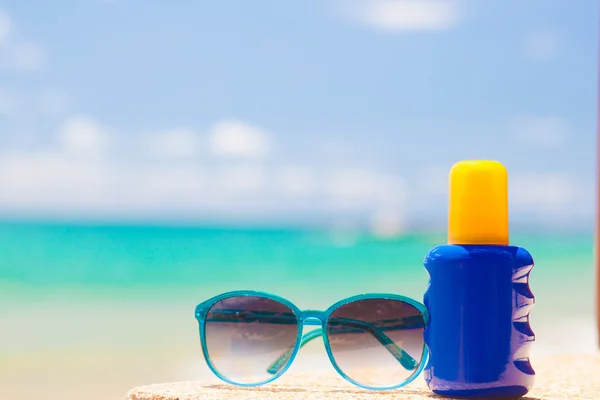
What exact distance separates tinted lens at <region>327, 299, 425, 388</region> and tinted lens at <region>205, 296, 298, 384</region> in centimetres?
7

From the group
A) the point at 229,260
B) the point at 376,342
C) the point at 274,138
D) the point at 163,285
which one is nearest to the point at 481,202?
the point at 376,342

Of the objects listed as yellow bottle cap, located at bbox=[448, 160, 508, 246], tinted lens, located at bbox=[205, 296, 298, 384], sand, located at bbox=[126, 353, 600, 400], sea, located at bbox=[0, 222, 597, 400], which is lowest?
sea, located at bbox=[0, 222, 597, 400]

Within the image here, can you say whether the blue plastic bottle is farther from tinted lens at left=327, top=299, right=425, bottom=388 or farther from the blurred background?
the blurred background

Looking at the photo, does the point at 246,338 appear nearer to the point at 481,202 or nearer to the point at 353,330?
the point at 353,330

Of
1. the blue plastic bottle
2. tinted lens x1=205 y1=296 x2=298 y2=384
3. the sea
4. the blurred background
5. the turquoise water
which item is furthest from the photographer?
the blurred background

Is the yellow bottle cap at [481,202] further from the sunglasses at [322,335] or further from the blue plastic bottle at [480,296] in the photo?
the sunglasses at [322,335]

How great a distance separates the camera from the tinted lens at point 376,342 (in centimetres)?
105

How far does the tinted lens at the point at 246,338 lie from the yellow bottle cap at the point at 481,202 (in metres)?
0.30

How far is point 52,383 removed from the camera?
3.67 m

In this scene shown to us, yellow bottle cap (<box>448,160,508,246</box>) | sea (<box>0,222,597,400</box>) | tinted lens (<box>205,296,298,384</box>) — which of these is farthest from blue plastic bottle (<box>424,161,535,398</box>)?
sea (<box>0,222,597,400</box>)

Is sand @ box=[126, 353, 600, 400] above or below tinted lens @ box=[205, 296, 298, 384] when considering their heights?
below

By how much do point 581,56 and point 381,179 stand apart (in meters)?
3.05

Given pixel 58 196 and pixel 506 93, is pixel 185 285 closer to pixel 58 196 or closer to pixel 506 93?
pixel 58 196

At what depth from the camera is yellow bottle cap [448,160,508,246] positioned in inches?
39.4
